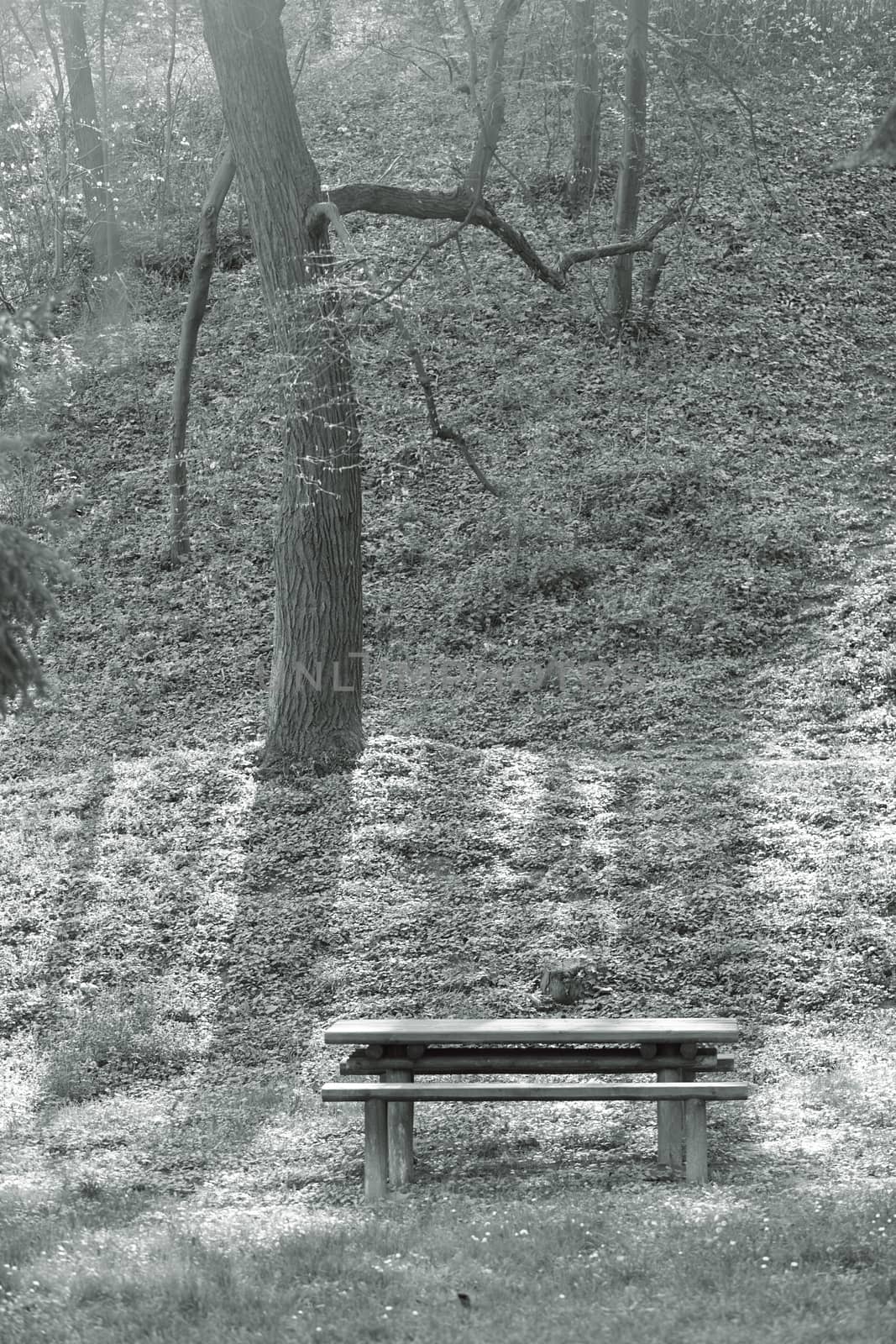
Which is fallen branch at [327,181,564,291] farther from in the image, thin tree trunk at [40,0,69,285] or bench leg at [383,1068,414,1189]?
thin tree trunk at [40,0,69,285]

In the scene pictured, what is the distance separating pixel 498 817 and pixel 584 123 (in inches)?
601

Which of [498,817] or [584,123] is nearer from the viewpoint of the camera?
[498,817]

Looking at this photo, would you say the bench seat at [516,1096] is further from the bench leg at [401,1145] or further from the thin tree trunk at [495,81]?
the thin tree trunk at [495,81]

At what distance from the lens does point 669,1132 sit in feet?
19.0

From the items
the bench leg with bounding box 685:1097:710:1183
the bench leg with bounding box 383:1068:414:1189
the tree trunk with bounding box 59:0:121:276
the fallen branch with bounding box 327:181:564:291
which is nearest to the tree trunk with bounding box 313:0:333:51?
the tree trunk with bounding box 59:0:121:276

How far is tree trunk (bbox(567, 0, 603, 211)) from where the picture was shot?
20.3 meters

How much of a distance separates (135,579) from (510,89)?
14.6 m

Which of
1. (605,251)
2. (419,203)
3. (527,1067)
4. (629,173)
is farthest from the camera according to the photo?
(629,173)

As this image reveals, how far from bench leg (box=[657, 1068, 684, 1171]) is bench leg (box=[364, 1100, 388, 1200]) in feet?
3.92

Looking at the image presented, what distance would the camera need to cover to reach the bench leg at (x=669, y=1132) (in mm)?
5766

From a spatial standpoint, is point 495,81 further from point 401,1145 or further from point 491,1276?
point 491,1276

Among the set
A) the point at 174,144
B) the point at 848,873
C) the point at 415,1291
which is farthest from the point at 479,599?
the point at 174,144

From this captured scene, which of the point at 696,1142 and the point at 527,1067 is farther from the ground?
the point at 527,1067

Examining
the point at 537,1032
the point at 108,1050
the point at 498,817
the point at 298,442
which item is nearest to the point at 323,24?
the point at 298,442
